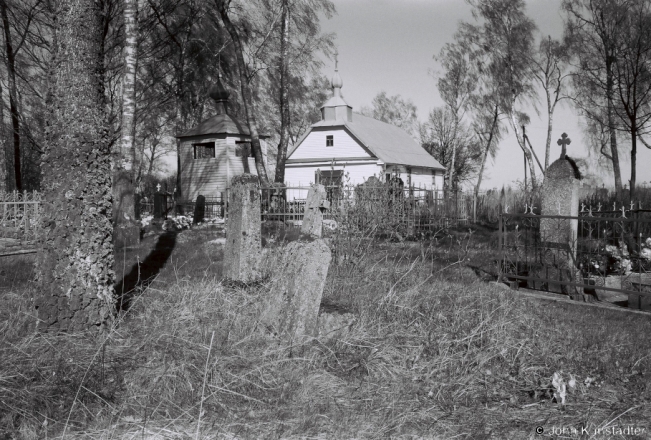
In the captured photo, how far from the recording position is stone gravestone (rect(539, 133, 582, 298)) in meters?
7.96

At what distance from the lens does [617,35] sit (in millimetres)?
22438

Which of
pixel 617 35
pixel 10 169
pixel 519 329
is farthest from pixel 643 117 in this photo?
pixel 10 169

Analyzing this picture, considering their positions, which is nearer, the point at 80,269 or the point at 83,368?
the point at 83,368

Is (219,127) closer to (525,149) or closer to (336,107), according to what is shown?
(336,107)

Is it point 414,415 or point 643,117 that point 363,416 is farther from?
point 643,117

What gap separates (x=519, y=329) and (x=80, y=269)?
393 cm

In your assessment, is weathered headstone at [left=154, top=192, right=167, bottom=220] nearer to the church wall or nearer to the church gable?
the church wall

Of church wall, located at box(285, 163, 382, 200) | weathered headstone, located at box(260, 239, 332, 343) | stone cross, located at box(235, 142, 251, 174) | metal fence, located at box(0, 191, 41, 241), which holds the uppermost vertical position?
stone cross, located at box(235, 142, 251, 174)

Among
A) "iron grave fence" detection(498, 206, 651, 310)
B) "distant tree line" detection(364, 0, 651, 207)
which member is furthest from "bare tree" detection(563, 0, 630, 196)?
"iron grave fence" detection(498, 206, 651, 310)

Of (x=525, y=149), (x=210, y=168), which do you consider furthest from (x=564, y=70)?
(x=210, y=168)

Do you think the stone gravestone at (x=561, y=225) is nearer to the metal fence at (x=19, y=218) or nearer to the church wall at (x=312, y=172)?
the metal fence at (x=19, y=218)

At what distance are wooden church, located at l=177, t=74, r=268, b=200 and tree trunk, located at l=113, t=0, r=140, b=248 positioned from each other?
15576 mm

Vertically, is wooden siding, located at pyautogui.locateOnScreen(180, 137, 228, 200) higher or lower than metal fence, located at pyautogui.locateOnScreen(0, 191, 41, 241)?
higher

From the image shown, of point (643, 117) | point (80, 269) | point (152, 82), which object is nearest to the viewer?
point (80, 269)
